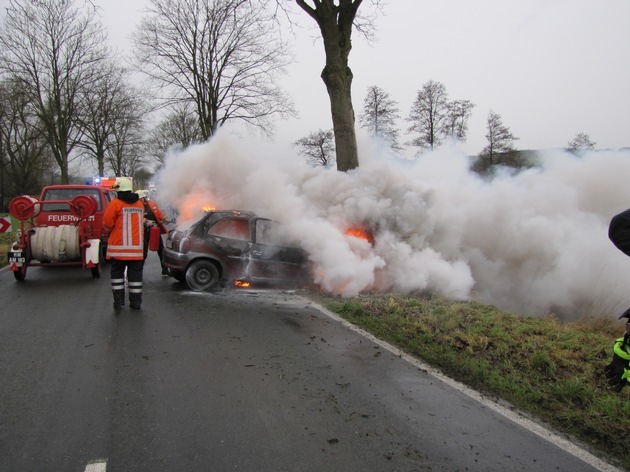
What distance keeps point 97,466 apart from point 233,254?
554 cm

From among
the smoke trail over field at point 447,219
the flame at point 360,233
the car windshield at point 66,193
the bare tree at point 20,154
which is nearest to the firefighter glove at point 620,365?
the smoke trail over field at point 447,219

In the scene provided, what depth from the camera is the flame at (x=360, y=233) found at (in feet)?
27.9

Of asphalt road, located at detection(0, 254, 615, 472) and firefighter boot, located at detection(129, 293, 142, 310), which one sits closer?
asphalt road, located at detection(0, 254, 615, 472)

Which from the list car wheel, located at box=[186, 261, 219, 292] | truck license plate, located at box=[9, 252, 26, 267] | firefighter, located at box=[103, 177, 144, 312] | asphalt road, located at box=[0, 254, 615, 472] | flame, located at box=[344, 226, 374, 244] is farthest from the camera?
flame, located at box=[344, 226, 374, 244]

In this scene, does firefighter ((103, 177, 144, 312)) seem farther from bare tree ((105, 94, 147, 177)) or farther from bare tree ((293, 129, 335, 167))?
bare tree ((293, 129, 335, 167))

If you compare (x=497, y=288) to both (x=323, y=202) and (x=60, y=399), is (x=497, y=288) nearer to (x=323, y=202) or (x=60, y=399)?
(x=323, y=202)

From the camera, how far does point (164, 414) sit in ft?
10.9

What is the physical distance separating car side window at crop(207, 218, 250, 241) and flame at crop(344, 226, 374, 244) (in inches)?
79.3

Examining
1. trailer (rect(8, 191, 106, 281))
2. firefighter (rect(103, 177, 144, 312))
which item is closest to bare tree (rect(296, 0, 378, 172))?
firefighter (rect(103, 177, 144, 312))

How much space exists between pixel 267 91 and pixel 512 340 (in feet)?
70.5

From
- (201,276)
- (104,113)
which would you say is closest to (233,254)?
(201,276)

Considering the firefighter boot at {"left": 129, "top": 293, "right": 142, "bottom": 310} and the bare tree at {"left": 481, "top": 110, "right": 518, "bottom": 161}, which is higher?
the bare tree at {"left": 481, "top": 110, "right": 518, "bottom": 161}

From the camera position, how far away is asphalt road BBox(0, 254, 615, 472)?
283 centimetres

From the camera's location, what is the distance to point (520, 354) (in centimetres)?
485
